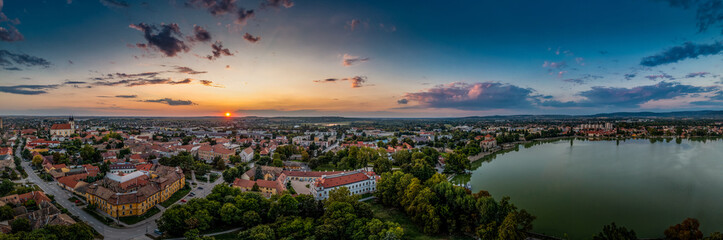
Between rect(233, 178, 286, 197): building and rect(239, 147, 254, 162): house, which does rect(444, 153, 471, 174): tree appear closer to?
rect(233, 178, 286, 197): building

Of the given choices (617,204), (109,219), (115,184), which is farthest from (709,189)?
(115,184)

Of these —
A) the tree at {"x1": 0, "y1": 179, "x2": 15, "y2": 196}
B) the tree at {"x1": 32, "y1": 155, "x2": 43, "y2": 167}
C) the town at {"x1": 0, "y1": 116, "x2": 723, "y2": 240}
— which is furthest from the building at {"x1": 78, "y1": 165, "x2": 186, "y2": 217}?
the tree at {"x1": 32, "y1": 155, "x2": 43, "y2": 167}

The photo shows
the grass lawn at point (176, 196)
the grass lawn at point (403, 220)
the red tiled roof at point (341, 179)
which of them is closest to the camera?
the grass lawn at point (403, 220)

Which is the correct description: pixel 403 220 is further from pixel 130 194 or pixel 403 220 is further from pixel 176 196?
pixel 130 194

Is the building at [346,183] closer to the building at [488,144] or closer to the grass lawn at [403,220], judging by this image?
the grass lawn at [403,220]

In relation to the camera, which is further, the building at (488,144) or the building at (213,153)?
the building at (488,144)

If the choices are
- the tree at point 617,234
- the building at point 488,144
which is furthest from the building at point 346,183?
the building at point 488,144
